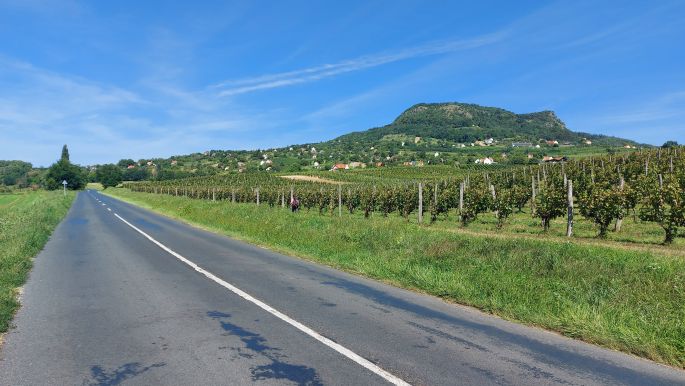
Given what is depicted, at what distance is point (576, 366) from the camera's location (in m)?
5.12

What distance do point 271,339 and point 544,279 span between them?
5.53 meters

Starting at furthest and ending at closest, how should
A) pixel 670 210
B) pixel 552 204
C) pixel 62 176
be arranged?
pixel 62 176 → pixel 552 204 → pixel 670 210

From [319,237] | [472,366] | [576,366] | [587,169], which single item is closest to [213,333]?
[472,366]

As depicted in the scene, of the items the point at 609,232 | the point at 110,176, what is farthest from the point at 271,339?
the point at 110,176

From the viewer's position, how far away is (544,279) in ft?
28.9

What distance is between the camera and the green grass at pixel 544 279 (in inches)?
246

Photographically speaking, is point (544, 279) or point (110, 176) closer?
point (544, 279)

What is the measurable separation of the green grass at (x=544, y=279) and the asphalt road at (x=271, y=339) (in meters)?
0.48

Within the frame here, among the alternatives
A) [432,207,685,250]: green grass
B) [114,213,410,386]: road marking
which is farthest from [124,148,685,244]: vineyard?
[114,213,410,386]: road marking

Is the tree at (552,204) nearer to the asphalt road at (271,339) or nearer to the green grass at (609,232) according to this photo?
the green grass at (609,232)

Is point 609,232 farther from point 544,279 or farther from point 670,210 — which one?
point 544,279

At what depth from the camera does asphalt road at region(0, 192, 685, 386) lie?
477 centimetres

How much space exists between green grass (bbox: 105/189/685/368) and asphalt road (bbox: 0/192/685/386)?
0.48 meters

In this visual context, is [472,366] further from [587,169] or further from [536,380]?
[587,169]
